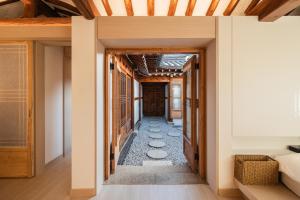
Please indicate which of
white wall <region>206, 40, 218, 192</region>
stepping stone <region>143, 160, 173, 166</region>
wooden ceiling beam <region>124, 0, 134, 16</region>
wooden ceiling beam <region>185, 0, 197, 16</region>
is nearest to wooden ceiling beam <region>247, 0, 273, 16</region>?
white wall <region>206, 40, 218, 192</region>

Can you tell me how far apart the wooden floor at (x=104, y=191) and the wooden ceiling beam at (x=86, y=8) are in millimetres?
2144

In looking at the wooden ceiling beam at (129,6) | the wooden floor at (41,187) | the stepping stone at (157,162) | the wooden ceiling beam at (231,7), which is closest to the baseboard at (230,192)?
the stepping stone at (157,162)

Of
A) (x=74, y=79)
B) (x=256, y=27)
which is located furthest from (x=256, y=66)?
(x=74, y=79)

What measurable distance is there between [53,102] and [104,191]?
2.01 m

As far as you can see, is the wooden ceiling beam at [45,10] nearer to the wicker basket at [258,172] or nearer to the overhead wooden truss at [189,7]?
the overhead wooden truss at [189,7]

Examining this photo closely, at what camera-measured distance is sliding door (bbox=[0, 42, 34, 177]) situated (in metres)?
2.97

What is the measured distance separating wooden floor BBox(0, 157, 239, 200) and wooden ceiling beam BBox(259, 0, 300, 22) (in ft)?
7.17

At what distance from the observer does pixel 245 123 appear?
239cm

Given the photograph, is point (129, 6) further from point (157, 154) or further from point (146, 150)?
point (146, 150)

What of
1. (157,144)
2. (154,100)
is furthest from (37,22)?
(154,100)

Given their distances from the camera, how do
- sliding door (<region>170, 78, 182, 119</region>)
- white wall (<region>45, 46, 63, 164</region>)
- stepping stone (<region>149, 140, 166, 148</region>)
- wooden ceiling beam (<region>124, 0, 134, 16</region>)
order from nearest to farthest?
wooden ceiling beam (<region>124, 0, 134, 16</region>) → white wall (<region>45, 46, 63, 164</region>) → stepping stone (<region>149, 140, 166, 148</region>) → sliding door (<region>170, 78, 182, 119</region>)

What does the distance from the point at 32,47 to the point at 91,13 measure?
4.46 ft

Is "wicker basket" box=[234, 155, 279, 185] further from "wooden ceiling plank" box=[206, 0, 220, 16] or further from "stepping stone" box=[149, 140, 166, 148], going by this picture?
"stepping stone" box=[149, 140, 166, 148]

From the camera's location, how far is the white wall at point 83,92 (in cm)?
236
